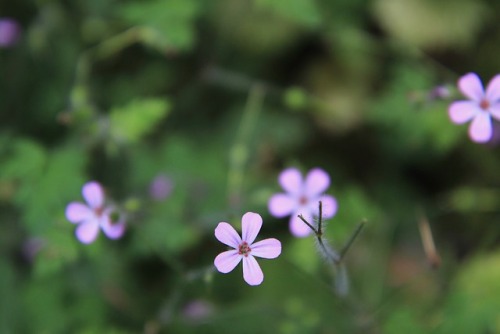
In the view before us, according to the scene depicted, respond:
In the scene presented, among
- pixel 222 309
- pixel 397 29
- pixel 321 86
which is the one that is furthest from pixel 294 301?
pixel 397 29

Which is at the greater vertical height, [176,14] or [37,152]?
[176,14]

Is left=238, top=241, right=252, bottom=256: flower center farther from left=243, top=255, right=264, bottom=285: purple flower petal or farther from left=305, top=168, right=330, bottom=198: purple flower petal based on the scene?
left=305, top=168, right=330, bottom=198: purple flower petal

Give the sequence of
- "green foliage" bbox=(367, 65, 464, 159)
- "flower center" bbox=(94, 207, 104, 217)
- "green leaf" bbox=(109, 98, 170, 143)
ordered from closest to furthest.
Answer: "flower center" bbox=(94, 207, 104, 217) < "green leaf" bbox=(109, 98, 170, 143) < "green foliage" bbox=(367, 65, 464, 159)

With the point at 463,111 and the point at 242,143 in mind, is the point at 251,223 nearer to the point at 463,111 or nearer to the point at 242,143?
the point at 463,111

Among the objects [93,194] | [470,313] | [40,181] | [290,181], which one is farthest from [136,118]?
[470,313]

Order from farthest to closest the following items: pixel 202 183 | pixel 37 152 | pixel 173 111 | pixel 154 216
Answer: pixel 173 111, pixel 202 183, pixel 154 216, pixel 37 152

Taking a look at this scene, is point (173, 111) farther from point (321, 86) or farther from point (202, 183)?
point (321, 86)

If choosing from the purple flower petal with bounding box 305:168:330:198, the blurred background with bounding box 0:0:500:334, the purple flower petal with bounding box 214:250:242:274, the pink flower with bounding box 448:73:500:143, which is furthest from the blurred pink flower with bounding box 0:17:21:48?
the pink flower with bounding box 448:73:500:143
